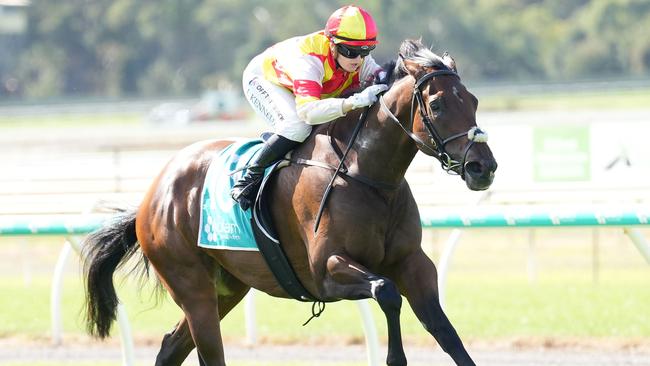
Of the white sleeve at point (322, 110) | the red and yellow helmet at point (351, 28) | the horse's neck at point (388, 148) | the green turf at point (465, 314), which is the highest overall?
the red and yellow helmet at point (351, 28)

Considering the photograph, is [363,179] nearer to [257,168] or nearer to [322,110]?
[322,110]

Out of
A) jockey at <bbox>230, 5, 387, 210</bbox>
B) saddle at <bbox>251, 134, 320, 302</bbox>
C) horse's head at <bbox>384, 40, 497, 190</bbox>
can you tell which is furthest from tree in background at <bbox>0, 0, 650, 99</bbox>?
horse's head at <bbox>384, 40, 497, 190</bbox>

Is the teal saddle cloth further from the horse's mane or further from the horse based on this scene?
the horse's mane

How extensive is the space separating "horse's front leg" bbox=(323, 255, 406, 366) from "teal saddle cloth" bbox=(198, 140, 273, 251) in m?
0.65

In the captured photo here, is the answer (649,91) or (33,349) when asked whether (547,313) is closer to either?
(33,349)

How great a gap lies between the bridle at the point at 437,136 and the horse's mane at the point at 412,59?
58mm

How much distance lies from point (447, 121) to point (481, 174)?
312 millimetres

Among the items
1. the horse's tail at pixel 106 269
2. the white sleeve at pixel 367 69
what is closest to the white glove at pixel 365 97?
the white sleeve at pixel 367 69

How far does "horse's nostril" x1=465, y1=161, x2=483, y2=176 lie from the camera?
14.7ft

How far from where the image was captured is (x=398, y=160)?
4.98m

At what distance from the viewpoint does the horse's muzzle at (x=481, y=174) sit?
4.46 metres

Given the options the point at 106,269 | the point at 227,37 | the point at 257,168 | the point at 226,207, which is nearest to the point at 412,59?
the point at 257,168

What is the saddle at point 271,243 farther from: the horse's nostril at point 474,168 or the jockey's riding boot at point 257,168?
the horse's nostril at point 474,168

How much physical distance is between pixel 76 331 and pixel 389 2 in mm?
51787
